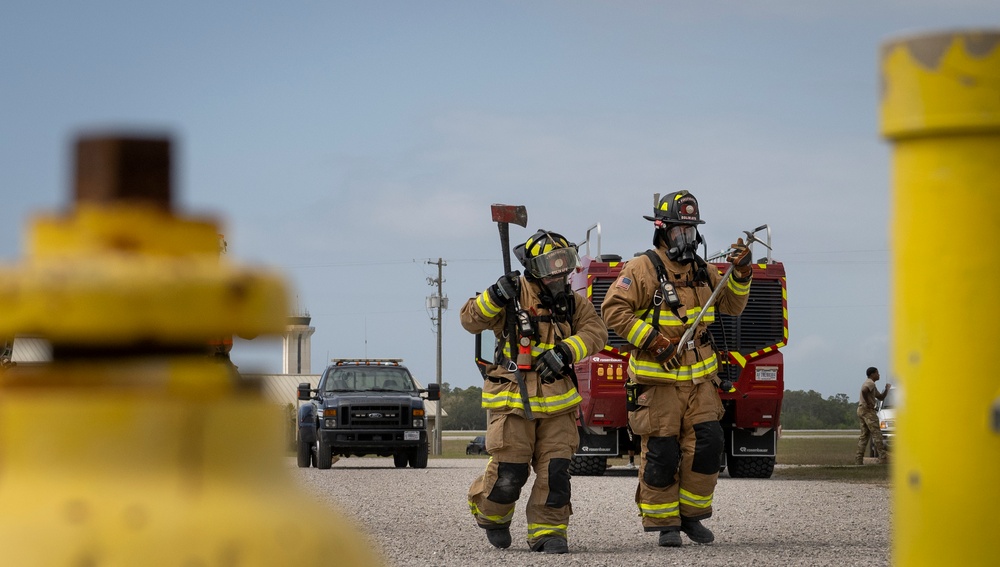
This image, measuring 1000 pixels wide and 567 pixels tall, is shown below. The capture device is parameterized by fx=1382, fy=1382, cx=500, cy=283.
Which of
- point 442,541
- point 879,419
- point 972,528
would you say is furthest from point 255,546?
point 879,419

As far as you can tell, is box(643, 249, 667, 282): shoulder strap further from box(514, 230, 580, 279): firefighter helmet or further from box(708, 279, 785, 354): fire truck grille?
box(708, 279, 785, 354): fire truck grille

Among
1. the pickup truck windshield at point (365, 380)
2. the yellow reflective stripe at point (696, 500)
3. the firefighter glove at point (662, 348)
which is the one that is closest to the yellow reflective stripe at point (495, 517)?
the yellow reflective stripe at point (696, 500)

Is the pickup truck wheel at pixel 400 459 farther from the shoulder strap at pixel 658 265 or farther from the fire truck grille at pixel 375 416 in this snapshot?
the shoulder strap at pixel 658 265

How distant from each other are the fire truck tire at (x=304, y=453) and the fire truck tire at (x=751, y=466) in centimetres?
775

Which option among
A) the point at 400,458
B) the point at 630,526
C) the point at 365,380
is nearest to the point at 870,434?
the point at 400,458

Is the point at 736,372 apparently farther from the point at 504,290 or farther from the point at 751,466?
the point at 504,290

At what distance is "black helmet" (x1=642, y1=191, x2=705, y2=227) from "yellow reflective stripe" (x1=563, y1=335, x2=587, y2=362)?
1135 millimetres

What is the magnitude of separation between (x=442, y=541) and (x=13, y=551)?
29.4 ft

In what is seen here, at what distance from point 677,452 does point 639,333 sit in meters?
0.83

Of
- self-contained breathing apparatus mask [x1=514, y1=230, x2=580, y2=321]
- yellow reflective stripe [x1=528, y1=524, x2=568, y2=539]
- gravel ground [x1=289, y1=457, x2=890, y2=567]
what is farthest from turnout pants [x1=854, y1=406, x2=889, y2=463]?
yellow reflective stripe [x1=528, y1=524, x2=568, y2=539]

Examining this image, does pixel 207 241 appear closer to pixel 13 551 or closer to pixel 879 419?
pixel 13 551

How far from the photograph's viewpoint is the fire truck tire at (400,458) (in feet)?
80.0

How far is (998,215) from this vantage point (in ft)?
5.02

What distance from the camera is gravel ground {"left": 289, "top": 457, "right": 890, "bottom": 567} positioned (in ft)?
27.6
